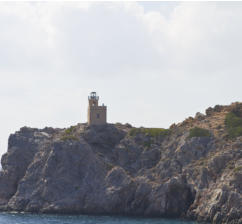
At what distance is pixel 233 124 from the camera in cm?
12369

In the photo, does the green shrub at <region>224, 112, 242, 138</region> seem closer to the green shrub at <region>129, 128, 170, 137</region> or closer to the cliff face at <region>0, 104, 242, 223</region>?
the cliff face at <region>0, 104, 242, 223</region>

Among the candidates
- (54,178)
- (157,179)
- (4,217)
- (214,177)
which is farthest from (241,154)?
(4,217)

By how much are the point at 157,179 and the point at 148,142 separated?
44.3 feet

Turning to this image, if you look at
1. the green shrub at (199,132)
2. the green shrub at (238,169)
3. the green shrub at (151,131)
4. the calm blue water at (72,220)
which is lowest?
the calm blue water at (72,220)

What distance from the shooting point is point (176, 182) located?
112 meters

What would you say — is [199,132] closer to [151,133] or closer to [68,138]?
[151,133]

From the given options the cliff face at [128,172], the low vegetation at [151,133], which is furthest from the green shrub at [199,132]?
the low vegetation at [151,133]

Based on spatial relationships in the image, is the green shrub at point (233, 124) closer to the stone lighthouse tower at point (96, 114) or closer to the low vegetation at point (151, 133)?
the low vegetation at point (151, 133)

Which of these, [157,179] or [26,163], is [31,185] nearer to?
[26,163]

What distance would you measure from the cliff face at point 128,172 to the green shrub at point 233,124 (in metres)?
1.33

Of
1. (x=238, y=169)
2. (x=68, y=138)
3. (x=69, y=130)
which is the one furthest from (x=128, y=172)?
(x=238, y=169)

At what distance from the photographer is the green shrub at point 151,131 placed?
13038 centimetres

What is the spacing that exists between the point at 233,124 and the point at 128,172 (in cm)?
2283

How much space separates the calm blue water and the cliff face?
3.74 metres
